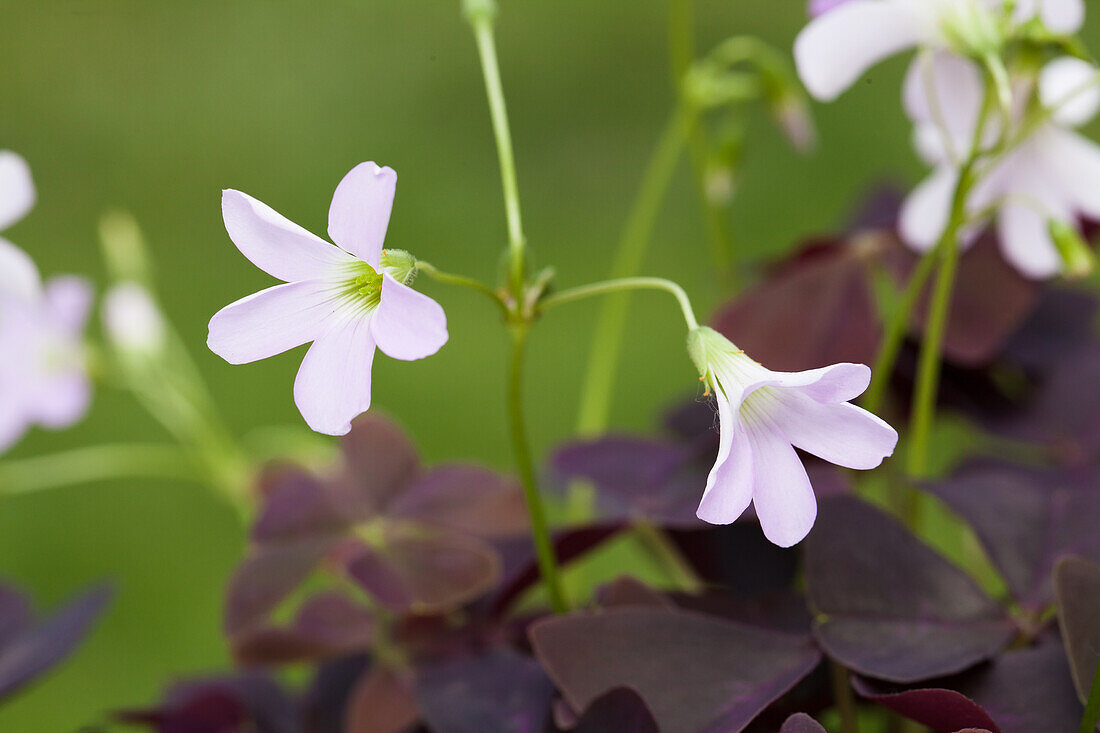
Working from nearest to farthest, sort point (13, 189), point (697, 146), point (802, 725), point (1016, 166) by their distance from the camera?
point (802, 725) → point (13, 189) → point (1016, 166) → point (697, 146)

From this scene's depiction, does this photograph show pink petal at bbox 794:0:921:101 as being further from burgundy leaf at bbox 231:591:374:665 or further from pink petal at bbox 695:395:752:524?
burgundy leaf at bbox 231:591:374:665

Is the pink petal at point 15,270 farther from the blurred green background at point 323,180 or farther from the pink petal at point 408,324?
the blurred green background at point 323,180

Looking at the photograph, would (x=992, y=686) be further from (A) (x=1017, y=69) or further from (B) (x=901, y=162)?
(B) (x=901, y=162)

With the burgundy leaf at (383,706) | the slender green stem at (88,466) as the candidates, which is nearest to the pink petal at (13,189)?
the burgundy leaf at (383,706)

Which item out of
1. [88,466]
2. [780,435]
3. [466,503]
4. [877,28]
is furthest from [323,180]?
[780,435]

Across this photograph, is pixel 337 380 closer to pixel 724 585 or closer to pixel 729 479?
pixel 729 479

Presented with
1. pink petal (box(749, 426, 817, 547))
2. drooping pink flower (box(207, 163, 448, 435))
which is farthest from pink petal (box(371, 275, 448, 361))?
pink petal (box(749, 426, 817, 547))
